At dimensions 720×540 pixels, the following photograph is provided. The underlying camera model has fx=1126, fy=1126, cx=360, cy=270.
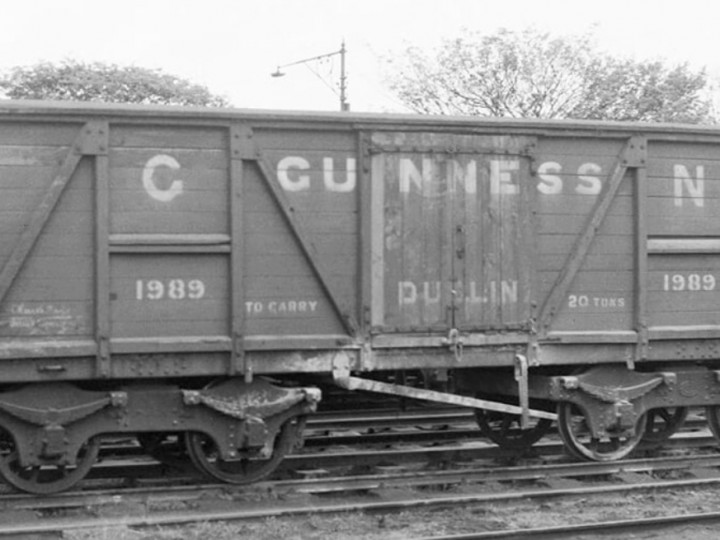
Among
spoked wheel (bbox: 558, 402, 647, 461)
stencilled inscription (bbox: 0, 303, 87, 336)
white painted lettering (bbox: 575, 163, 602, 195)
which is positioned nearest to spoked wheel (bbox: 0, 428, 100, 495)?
stencilled inscription (bbox: 0, 303, 87, 336)

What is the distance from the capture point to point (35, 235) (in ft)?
26.2

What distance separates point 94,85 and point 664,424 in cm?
3266

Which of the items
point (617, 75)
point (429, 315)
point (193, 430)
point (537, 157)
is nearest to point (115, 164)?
point (193, 430)

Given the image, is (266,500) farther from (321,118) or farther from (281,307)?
(321,118)

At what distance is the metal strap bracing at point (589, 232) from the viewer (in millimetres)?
9195

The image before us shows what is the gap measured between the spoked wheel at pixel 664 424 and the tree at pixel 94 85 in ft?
101

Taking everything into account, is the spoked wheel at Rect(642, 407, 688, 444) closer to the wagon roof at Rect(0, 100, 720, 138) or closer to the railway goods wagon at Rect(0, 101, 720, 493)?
the railway goods wagon at Rect(0, 101, 720, 493)

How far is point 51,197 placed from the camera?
8055mm

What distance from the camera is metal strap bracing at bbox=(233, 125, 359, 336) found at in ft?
27.8

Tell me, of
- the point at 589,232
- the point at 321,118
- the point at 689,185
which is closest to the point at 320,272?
the point at 321,118

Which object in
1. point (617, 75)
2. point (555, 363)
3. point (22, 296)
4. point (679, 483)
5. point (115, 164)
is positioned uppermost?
point (617, 75)

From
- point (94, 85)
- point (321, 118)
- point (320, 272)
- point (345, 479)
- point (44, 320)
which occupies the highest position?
point (94, 85)

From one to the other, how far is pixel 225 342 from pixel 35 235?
157 cm

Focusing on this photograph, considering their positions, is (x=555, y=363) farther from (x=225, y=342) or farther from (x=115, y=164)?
(x=115, y=164)
